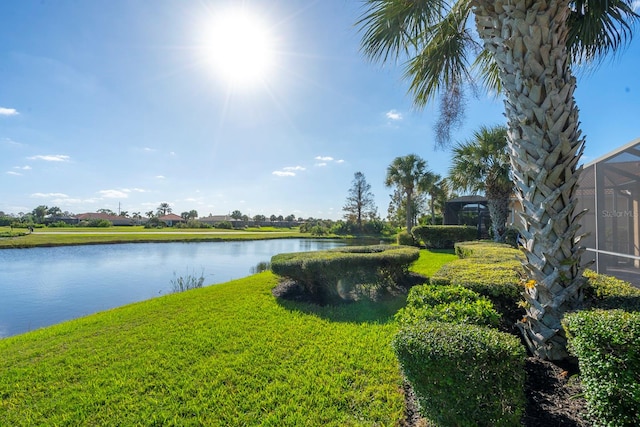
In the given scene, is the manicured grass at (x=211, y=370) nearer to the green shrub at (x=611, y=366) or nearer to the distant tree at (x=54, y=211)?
the green shrub at (x=611, y=366)

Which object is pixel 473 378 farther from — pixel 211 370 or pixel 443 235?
pixel 443 235

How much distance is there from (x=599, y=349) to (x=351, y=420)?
6.13ft

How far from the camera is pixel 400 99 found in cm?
508

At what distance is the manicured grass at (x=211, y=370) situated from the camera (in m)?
2.53

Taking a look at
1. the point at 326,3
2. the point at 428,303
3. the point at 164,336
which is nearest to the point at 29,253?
the point at 164,336

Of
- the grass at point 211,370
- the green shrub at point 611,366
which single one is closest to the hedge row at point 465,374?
the green shrub at point 611,366

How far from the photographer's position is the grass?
2527mm

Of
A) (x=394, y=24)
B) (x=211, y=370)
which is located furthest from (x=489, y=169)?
(x=211, y=370)

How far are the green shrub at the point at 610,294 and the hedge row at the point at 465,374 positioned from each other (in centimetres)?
147

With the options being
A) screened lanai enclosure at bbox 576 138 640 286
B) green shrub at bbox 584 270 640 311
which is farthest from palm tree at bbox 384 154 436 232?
green shrub at bbox 584 270 640 311

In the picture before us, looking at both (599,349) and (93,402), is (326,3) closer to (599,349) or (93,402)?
(599,349)

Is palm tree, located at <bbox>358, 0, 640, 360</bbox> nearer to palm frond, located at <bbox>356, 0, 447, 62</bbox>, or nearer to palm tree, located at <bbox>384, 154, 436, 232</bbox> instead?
palm frond, located at <bbox>356, 0, 447, 62</bbox>

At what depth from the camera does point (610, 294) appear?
281 cm

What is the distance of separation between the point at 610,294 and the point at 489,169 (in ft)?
38.9
